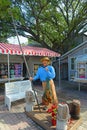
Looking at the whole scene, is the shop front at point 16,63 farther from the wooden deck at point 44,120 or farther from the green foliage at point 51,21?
the wooden deck at point 44,120

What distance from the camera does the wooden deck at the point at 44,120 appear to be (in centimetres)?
510

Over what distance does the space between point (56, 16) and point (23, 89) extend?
1139cm

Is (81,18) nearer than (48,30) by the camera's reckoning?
Yes

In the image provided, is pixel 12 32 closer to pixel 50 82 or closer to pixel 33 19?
pixel 33 19

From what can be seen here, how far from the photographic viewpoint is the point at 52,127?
4.97 m

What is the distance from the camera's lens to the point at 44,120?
5484 millimetres

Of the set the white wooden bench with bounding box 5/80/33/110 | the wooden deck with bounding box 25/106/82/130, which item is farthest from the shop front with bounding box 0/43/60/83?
the wooden deck with bounding box 25/106/82/130

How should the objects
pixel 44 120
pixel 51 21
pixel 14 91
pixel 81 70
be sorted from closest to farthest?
pixel 44 120
pixel 14 91
pixel 81 70
pixel 51 21

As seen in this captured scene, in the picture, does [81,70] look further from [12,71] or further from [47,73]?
[47,73]

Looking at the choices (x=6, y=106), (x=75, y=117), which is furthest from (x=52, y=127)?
(x=6, y=106)

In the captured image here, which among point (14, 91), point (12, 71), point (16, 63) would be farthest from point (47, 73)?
point (16, 63)

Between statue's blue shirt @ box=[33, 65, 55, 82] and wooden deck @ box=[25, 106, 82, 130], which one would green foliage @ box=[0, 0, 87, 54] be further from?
wooden deck @ box=[25, 106, 82, 130]

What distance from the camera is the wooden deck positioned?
5096 mm

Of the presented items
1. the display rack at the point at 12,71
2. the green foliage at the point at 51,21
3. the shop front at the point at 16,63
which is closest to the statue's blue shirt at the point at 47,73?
the shop front at the point at 16,63
